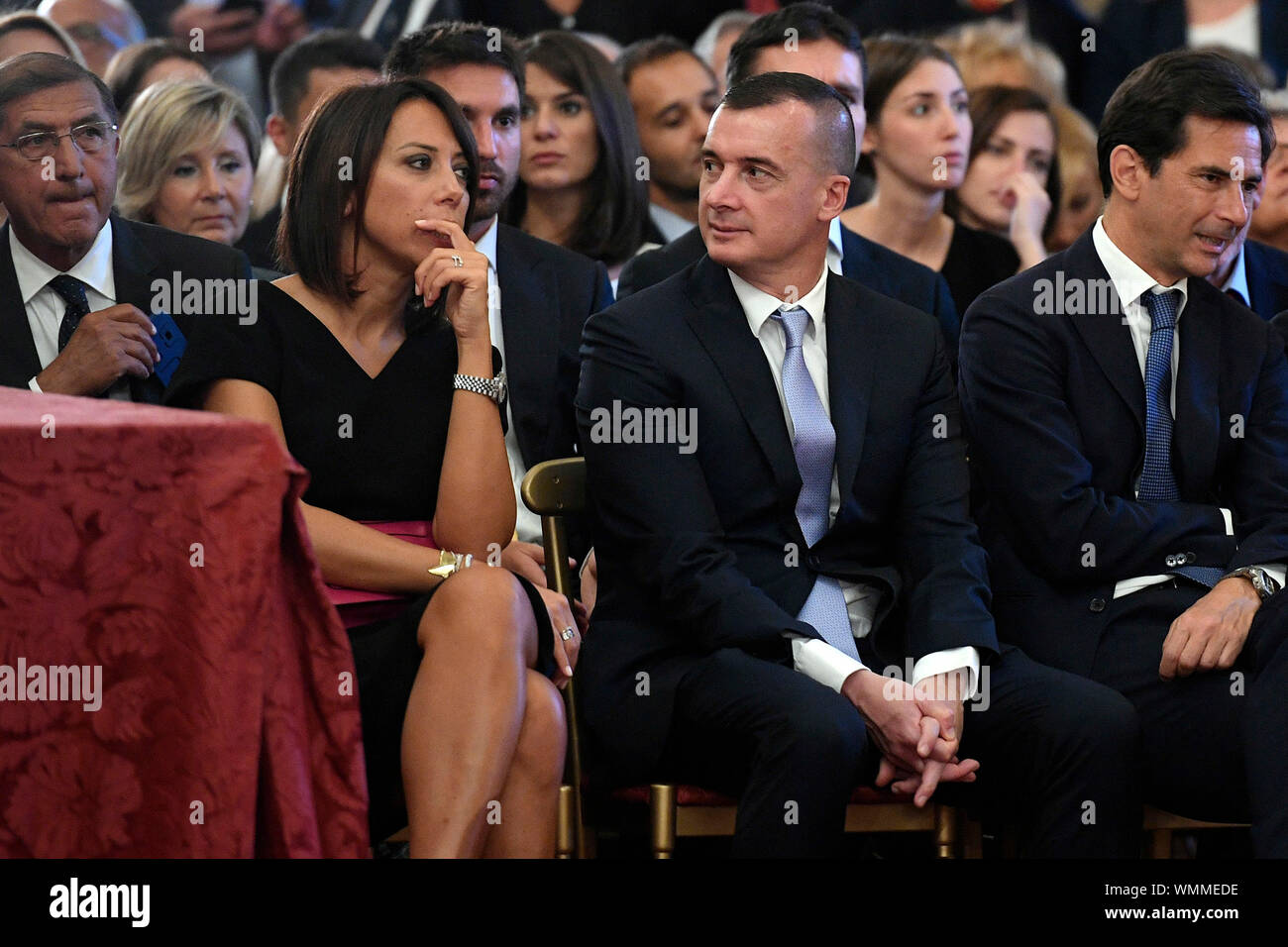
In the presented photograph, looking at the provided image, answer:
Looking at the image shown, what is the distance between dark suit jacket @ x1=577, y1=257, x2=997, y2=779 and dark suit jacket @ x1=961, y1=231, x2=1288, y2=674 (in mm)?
113

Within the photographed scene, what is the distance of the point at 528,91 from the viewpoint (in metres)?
3.98

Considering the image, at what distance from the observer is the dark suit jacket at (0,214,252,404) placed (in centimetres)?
306

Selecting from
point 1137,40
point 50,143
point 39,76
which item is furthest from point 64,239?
point 1137,40

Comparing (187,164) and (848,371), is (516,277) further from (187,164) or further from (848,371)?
(187,164)

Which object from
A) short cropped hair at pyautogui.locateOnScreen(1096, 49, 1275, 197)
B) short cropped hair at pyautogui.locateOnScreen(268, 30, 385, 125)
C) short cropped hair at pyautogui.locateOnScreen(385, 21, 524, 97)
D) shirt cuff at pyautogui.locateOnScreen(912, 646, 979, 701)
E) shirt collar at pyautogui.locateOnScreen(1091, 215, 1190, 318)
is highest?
short cropped hair at pyautogui.locateOnScreen(268, 30, 385, 125)

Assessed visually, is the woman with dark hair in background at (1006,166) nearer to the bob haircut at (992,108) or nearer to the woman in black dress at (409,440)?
the bob haircut at (992,108)

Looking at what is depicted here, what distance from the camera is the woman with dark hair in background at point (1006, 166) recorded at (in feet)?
14.7

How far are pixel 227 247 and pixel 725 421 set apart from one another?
1.11 m

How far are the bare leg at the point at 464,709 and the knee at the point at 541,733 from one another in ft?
0.12

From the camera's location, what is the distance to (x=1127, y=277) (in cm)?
301

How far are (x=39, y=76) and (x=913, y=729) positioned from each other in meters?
2.03

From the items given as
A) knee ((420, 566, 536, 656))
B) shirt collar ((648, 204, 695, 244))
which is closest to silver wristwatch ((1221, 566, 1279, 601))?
knee ((420, 566, 536, 656))

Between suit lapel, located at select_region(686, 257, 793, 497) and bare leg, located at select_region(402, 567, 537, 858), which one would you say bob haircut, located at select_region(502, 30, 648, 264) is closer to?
suit lapel, located at select_region(686, 257, 793, 497)

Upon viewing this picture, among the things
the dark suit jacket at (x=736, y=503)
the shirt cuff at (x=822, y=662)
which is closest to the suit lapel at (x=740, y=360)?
the dark suit jacket at (x=736, y=503)
